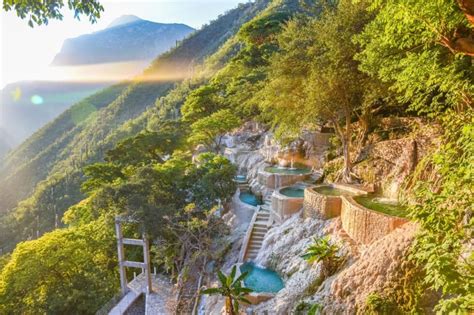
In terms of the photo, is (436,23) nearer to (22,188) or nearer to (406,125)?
(406,125)

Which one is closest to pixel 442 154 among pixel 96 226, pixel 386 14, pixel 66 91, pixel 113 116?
pixel 386 14

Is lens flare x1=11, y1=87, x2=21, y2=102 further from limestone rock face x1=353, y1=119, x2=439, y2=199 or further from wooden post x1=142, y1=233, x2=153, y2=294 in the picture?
limestone rock face x1=353, y1=119, x2=439, y2=199

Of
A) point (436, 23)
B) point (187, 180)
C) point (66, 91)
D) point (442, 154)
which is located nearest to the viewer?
point (442, 154)

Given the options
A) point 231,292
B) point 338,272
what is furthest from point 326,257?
point 231,292

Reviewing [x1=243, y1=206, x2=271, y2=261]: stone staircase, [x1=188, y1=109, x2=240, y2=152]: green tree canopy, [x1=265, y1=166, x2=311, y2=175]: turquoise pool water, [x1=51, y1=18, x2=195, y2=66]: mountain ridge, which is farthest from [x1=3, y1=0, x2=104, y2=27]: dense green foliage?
[x1=51, y1=18, x2=195, y2=66]: mountain ridge

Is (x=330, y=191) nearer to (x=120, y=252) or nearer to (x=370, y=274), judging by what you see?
(x=370, y=274)

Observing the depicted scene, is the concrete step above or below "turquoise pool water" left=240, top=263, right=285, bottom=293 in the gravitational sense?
above
